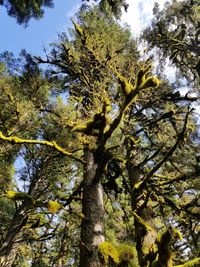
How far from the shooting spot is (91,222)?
5.16 m

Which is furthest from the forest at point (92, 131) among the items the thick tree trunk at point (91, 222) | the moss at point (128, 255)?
the moss at point (128, 255)

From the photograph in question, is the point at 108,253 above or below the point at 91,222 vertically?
below

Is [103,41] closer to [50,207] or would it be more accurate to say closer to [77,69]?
[77,69]

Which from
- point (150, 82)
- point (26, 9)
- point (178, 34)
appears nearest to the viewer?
point (150, 82)

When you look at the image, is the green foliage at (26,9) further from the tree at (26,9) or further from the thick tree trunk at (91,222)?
the thick tree trunk at (91,222)

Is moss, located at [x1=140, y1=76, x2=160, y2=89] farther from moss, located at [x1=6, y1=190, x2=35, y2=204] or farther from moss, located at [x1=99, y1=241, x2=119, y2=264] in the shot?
moss, located at [x1=6, y1=190, x2=35, y2=204]

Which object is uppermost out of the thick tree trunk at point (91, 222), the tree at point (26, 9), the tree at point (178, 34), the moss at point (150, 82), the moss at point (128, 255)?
the tree at point (178, 34)

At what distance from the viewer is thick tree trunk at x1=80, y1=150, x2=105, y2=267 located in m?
4.68

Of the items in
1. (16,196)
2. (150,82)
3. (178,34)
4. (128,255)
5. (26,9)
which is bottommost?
(128,255)

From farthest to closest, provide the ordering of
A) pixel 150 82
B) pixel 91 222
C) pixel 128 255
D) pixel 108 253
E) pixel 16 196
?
pixel 91 222 < pixel 16 196 < pixel 150 82 < pixel 108 253 < pixel 128 255

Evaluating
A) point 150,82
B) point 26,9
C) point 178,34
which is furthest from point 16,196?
point 178,34

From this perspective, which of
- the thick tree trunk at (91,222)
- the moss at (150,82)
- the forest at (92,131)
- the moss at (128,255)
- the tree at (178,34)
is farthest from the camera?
the tree at (178,34)

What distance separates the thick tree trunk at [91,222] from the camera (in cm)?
468

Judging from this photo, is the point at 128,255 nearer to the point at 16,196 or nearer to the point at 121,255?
the point at 121,255
